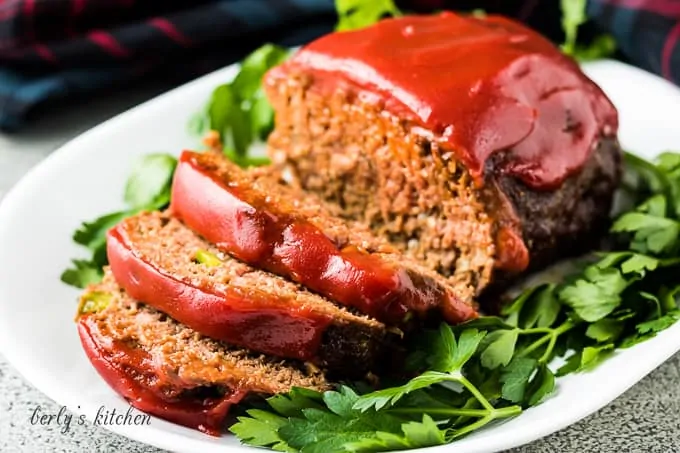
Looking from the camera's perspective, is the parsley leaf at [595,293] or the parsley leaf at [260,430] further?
the parsley leaf at [595,293]

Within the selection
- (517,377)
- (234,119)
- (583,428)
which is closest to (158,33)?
(234,119)

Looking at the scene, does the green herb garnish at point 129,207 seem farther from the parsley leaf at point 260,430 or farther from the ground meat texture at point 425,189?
the parsley leaf at point 260,430

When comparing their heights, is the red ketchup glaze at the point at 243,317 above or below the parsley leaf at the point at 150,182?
above

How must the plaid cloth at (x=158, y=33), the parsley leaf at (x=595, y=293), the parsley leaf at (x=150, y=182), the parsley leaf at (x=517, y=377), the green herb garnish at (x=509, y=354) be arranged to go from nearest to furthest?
the green herb garnish at (x=509, y=354) < the parsley leaf at (x=517, y=377) < the parsley leaf at (x=595, y=293) < the parsley leaf at (x=150, y=182) < the plaid cloth at (x=158, y=33)

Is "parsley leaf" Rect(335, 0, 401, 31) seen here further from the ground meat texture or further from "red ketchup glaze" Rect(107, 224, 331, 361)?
"red ketchup glaze" Rect(107, 224, 331, 361)

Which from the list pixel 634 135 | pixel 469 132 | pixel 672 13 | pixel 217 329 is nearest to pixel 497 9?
pixel 672 13

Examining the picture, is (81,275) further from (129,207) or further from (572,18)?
(572,18)

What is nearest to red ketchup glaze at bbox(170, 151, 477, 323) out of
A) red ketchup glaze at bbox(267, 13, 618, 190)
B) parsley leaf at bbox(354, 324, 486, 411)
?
parsley leaf at bbox(354, 324, 486, 411)

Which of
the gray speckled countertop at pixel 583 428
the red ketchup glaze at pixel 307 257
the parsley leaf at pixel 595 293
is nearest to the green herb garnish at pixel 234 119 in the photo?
the red ketchup glaze at pixel 307 257
